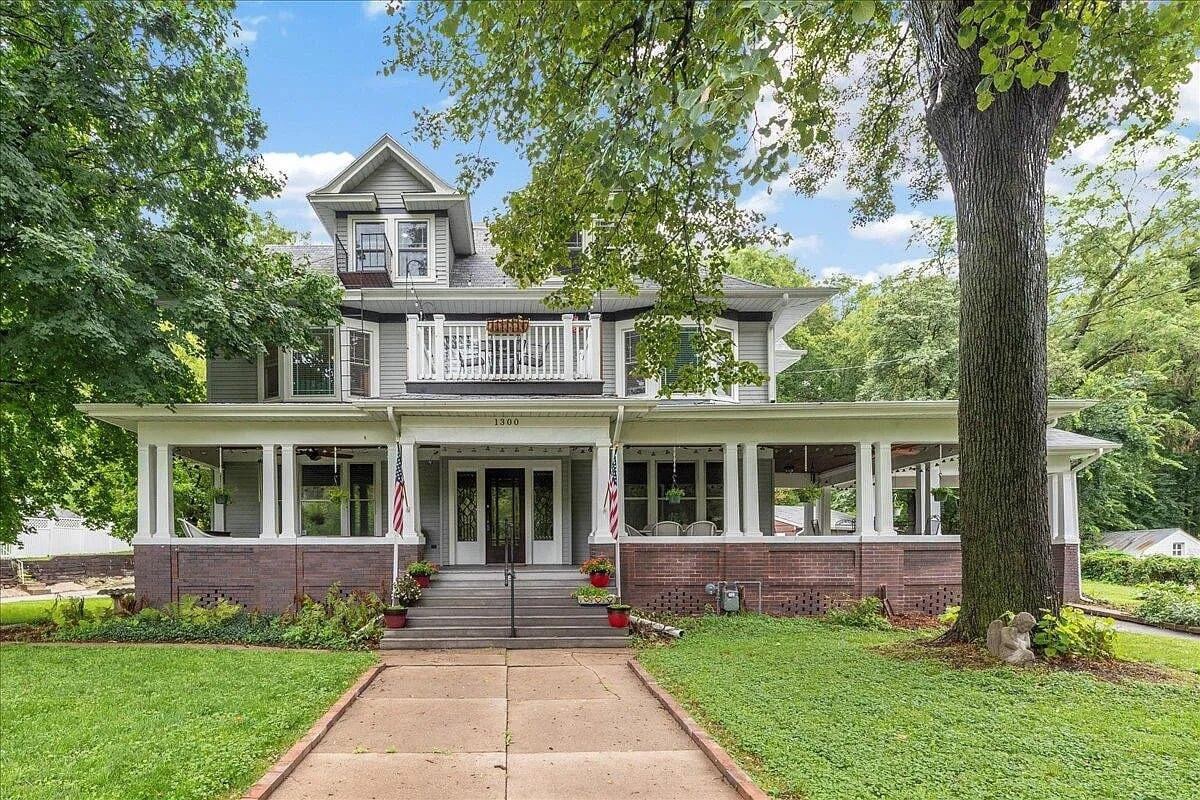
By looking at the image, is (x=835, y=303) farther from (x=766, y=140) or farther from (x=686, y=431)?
(x=766, y=140)

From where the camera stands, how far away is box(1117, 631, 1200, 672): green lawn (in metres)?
Answer: 7.71

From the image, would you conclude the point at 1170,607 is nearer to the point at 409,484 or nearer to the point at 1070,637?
the point at 1070,637

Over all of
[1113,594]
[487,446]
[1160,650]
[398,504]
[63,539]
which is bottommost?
[63,539]

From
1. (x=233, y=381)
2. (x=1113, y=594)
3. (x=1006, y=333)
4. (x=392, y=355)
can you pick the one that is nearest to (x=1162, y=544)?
(x=1113, y=594)

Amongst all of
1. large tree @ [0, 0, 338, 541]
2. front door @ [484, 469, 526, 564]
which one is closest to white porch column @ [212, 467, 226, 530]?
large tree @ [0, 0, 338, 541]

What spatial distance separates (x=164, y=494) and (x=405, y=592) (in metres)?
Answer: 4.70

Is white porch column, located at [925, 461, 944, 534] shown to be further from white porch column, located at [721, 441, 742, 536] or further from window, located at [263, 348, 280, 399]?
window, located at [263, 348, 280, 399]

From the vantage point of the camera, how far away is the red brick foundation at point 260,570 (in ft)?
36.9

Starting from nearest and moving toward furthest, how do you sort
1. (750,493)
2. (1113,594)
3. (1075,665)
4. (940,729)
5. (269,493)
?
(940,729)
(1075,665)
(269,493)
(750,493)
(1113,594)

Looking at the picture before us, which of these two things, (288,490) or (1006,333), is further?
(288,490)

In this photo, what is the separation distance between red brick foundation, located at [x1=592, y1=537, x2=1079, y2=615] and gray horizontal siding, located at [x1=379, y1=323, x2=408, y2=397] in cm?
581

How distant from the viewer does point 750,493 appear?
469 inches

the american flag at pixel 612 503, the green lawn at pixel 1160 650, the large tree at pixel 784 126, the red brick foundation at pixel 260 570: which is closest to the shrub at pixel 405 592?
the red brick foundation at pixel 260 570

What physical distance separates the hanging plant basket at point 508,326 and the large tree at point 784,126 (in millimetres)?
2339
